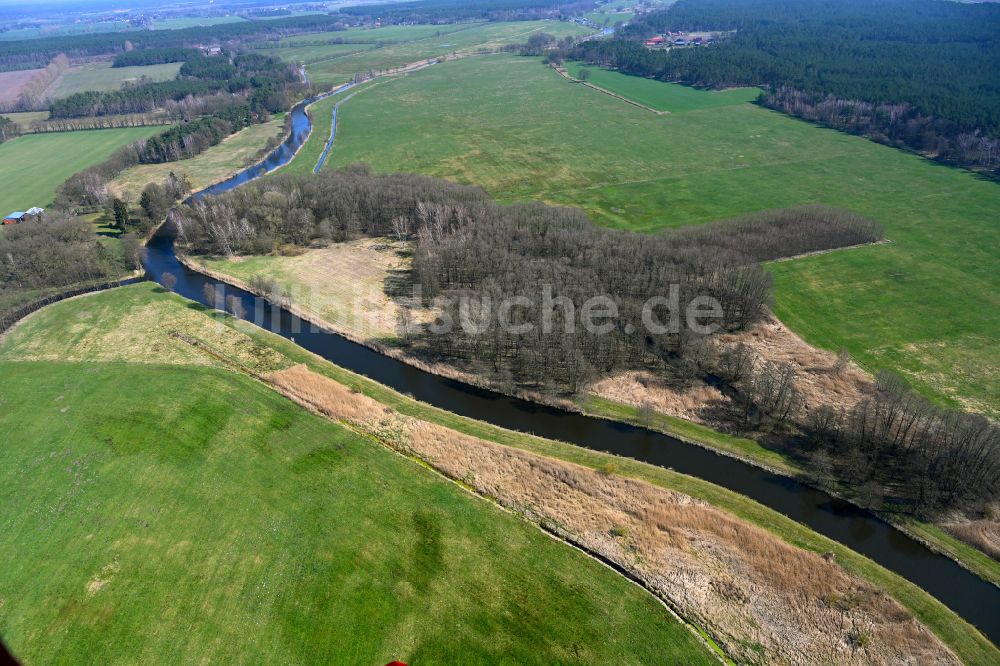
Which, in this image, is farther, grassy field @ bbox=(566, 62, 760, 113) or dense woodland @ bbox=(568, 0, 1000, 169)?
grassy field @ bbox=(566, 62, 760, 113)

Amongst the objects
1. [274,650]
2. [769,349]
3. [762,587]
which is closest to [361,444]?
[274,650]

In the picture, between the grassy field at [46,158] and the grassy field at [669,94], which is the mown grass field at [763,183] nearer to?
the grassy field at [669,94]

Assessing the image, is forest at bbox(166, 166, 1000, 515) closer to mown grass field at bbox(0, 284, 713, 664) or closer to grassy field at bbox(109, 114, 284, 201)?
mown grass field at bbox(0, 284, 713, 664)

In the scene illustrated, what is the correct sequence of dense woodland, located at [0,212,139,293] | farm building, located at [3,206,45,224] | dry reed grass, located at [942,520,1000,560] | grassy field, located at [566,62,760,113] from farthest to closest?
1. grassy field, located at [566,62,760,113]
2. farm building, located at [3,206,45,224]
3. dense woodland, located at [0,212,139,293]
4. dry reed grass, located at [942,520,1000,560]

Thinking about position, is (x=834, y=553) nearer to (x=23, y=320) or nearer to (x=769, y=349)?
(x=769, y=349)

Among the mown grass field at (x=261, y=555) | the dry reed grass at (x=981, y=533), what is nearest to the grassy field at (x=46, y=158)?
the mown grass field at (x=261, y=555)

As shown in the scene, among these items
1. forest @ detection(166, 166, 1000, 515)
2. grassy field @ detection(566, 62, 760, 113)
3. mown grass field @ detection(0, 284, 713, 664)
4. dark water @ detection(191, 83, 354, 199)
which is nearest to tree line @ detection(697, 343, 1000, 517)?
forest @ detection(166, 166, 1000, 515)

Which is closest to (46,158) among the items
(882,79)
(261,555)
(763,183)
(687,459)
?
(261,555)

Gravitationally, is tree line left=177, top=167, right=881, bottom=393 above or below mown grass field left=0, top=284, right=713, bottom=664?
above
